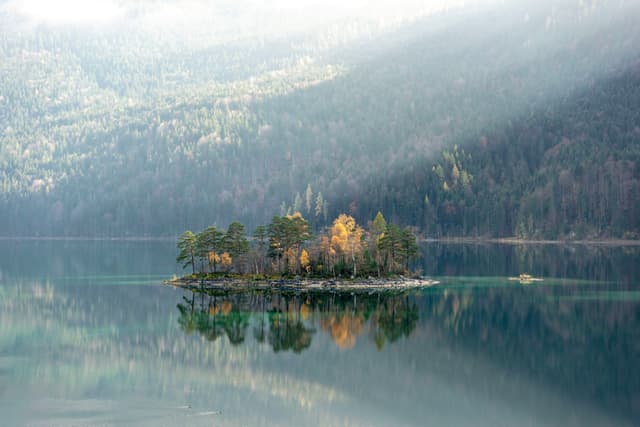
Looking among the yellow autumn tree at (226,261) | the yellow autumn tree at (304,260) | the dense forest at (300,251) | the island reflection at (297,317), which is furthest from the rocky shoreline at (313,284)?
the island reflection at (297,317)

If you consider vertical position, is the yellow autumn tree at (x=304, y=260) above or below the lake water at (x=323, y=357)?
above

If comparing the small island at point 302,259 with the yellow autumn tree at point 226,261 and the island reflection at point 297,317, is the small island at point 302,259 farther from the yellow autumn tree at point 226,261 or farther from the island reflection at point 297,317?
the island reflection at point 297,317

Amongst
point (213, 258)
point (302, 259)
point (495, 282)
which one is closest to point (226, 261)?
point (213, 258)

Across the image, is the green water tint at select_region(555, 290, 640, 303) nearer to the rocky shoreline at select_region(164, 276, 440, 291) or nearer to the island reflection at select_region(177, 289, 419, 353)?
the island reflection at select_region(177, 289, 419, 353)

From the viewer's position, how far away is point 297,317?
246ft

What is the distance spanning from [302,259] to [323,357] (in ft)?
154

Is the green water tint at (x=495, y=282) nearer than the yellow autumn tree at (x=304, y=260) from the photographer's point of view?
Yes

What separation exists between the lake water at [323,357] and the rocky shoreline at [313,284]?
5.11 metres

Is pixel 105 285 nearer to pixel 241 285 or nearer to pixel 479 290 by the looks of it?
pixel 241 285

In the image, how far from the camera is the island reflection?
6538 cm

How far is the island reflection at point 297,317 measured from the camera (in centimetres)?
6538

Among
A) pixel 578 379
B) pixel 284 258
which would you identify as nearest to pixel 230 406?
pixel 578 379

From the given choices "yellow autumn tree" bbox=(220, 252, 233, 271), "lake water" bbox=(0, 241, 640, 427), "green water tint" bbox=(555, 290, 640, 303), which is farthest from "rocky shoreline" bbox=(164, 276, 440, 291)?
"green water tint" bbox=(555, 290, 640, 303)

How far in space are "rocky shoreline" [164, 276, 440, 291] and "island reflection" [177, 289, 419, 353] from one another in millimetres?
4124
